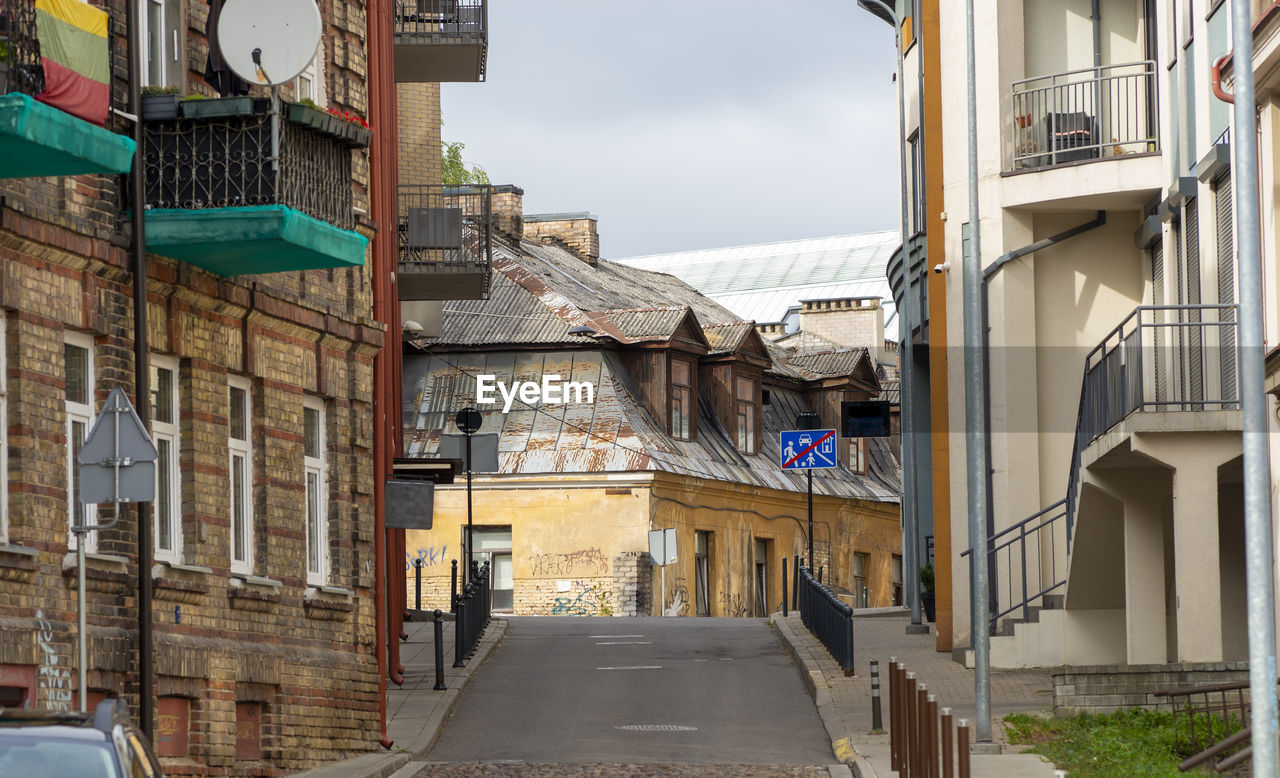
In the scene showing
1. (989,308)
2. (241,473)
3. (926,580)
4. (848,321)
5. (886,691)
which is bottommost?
(886,691)

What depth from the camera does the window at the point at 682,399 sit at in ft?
151

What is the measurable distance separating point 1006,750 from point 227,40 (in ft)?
28.8

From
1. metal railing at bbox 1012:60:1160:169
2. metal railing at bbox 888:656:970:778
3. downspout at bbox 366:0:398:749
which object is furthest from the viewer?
metal railing at bbox 1012:60:1160:169

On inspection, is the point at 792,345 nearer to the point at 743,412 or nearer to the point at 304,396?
the point at 743,412

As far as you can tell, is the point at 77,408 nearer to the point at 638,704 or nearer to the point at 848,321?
the point at 638,704

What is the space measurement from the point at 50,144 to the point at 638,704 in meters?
11.8

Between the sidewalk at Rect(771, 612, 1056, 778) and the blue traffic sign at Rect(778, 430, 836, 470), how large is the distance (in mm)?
2552

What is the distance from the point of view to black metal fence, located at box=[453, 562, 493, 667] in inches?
1059

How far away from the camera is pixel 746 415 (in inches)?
1949

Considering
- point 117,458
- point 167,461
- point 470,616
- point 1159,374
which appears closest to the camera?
point 117,458

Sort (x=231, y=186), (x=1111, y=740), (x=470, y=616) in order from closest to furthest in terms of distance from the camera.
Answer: (x=231, y=186), (x=1111, y=740), (x=470, y=616)

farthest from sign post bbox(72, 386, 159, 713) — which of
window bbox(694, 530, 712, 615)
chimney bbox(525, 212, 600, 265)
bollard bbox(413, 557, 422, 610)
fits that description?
chimney bbox(525, 212, 600, 265)

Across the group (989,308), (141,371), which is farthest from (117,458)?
(989,308)

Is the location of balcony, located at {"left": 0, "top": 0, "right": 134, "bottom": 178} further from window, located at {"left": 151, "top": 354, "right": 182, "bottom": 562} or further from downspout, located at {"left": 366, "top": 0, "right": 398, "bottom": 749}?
downspout, located at {"left": 366, "top": 0, "right": 398, "bottom": 749}
